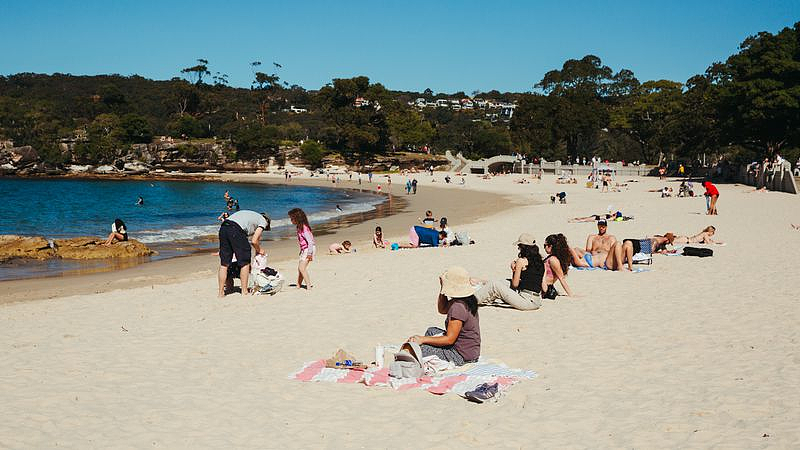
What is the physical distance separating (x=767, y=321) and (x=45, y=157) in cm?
11175

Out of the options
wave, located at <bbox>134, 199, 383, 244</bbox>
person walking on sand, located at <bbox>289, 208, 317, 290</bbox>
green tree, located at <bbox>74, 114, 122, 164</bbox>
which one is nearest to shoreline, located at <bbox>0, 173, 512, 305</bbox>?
wave, located at <bbox>134, 199, 383, 244</bbox>

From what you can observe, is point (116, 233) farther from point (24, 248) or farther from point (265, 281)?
point (265, 281)

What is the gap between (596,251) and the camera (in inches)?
508

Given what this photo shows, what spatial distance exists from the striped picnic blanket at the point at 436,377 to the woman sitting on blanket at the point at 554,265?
11.6 ft

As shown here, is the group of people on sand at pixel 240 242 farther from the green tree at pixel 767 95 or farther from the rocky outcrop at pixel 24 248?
the green tree at pixel 767 95

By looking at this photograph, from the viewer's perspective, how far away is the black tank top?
959 centimetres

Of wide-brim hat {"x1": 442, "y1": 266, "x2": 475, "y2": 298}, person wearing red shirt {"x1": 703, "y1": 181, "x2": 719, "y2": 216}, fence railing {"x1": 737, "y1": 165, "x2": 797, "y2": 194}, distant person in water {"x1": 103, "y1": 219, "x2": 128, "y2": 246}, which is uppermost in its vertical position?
fence railing {"x1": 737, "y1": 165, "x2": 797, "y2": 194}

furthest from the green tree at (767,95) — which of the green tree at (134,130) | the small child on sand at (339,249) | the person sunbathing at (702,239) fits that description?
the green tree at (134,130)

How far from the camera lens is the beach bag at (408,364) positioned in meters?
6.23

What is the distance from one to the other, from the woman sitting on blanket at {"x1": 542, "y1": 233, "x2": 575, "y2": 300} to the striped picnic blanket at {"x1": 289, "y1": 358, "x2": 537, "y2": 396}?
3.54 m

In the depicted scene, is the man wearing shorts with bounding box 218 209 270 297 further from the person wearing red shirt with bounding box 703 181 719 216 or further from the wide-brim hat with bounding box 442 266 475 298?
the person wearing red shirt with bounding box 703 181 719 216

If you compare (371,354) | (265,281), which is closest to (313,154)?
(265,281)

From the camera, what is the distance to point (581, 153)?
100688 millimetres

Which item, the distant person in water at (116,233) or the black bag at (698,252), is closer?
the black bag at (698,252)
